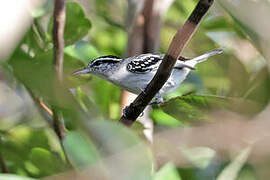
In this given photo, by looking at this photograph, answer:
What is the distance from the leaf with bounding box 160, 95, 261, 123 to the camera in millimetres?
792

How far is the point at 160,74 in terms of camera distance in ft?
3.01

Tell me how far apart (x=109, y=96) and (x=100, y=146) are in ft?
3.22

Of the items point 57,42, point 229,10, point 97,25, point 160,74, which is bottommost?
point 97,25

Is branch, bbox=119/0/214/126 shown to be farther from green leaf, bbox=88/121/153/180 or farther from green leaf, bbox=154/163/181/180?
green leaf, bbox=88/121/153/180

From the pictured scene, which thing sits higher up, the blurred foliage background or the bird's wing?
the blurred foliage background

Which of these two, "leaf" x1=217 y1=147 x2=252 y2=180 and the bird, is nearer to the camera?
"leaf" x1=217 y1=147 x2=252 y2=180

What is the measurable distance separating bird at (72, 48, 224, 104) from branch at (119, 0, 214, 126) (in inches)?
22.7

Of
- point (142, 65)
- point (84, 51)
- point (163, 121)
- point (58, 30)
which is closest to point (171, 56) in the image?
point (58, 30)

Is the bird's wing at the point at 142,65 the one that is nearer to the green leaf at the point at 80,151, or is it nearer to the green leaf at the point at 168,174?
the green leaf at the point at 168,174

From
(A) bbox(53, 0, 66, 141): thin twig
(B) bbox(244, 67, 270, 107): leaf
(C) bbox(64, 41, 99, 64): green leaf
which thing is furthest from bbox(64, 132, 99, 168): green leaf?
(C) bbox(64, 41, 99, 64): green leaf

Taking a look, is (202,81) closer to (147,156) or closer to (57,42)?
(57,42)

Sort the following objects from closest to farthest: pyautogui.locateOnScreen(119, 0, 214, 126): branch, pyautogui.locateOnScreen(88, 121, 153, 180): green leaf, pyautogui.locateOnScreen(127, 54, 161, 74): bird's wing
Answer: pyautogui.locateOnScreen(88, 121, 153, 180): green leaf, pyautogui.locateOnScreen(119, 0, 214, 126): branch, pyautogui.locateOnScreen(127, 54, 161, 74): bird's wing

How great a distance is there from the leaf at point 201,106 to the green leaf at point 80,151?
312mm

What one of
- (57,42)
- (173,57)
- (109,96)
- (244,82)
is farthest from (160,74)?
(109,96)
